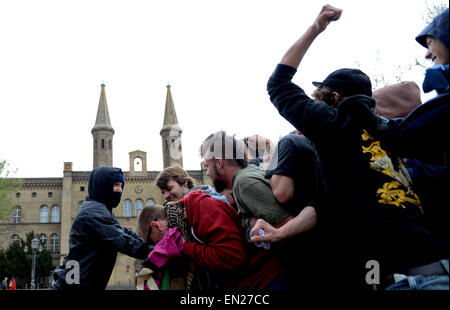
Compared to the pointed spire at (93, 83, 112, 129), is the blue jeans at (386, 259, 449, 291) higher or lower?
lower

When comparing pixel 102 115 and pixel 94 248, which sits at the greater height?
pixel 102 115

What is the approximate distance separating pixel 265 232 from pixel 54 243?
178 ft

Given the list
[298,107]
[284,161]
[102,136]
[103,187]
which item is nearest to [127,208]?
[102,136]

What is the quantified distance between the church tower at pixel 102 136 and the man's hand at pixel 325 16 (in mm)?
54111

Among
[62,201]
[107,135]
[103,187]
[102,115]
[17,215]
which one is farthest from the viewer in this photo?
A: [102,115]

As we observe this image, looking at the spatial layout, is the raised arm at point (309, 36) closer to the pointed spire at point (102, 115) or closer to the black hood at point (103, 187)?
the black hood at point (103, 187)

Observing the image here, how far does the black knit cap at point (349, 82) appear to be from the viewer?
2.73 meters

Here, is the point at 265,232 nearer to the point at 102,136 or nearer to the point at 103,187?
the point at 103,187

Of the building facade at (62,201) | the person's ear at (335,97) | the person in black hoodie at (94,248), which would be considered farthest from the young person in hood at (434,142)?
the building facade at (62,201)

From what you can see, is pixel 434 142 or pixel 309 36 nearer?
pixel 434 142

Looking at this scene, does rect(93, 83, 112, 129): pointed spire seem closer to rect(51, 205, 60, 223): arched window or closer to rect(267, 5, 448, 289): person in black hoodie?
rect(51, 205, 60, 223): arched window

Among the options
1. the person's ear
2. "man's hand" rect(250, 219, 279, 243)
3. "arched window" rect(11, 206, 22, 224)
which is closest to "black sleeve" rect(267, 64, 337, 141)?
the person's ear

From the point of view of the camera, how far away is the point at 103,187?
4.75 m

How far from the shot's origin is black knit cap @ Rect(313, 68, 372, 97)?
8.97ft
